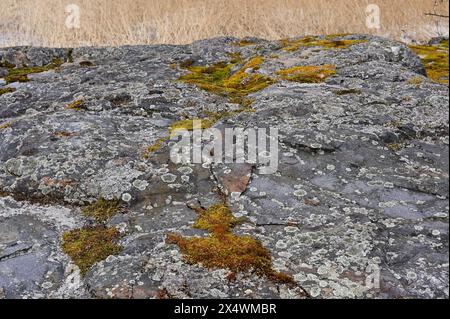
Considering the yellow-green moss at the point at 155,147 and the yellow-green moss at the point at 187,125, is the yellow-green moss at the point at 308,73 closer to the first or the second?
the yellow-green moss at the point at 187,125

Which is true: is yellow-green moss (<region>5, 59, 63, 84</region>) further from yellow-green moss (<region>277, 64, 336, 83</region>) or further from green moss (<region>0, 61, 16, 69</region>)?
yellow-green moss (<region>277, 64, 336, 83</region>)

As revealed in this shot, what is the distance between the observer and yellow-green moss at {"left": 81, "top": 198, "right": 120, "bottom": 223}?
Answer: 476 cm

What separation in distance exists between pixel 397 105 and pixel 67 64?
23.3ft

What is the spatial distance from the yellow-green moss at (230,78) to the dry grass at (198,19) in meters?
5.63

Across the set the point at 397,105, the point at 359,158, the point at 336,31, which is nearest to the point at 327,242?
the point at 359,158

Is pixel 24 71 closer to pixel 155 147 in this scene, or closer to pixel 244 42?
pixel 244 42

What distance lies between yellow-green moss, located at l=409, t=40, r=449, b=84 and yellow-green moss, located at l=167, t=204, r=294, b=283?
6446mm

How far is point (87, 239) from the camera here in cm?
443

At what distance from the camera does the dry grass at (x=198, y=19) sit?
15258mm

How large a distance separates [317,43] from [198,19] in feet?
21.8

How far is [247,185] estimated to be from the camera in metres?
4.96

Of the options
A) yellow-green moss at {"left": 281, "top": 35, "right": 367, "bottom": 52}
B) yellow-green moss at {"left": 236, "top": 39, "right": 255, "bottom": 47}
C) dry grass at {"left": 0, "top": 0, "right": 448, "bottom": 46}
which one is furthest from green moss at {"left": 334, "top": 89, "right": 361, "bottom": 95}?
dry grass at {"left": 0, "top": 0, "right": 448, "bottom": 46}

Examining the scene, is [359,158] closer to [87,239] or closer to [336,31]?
[87,239]
